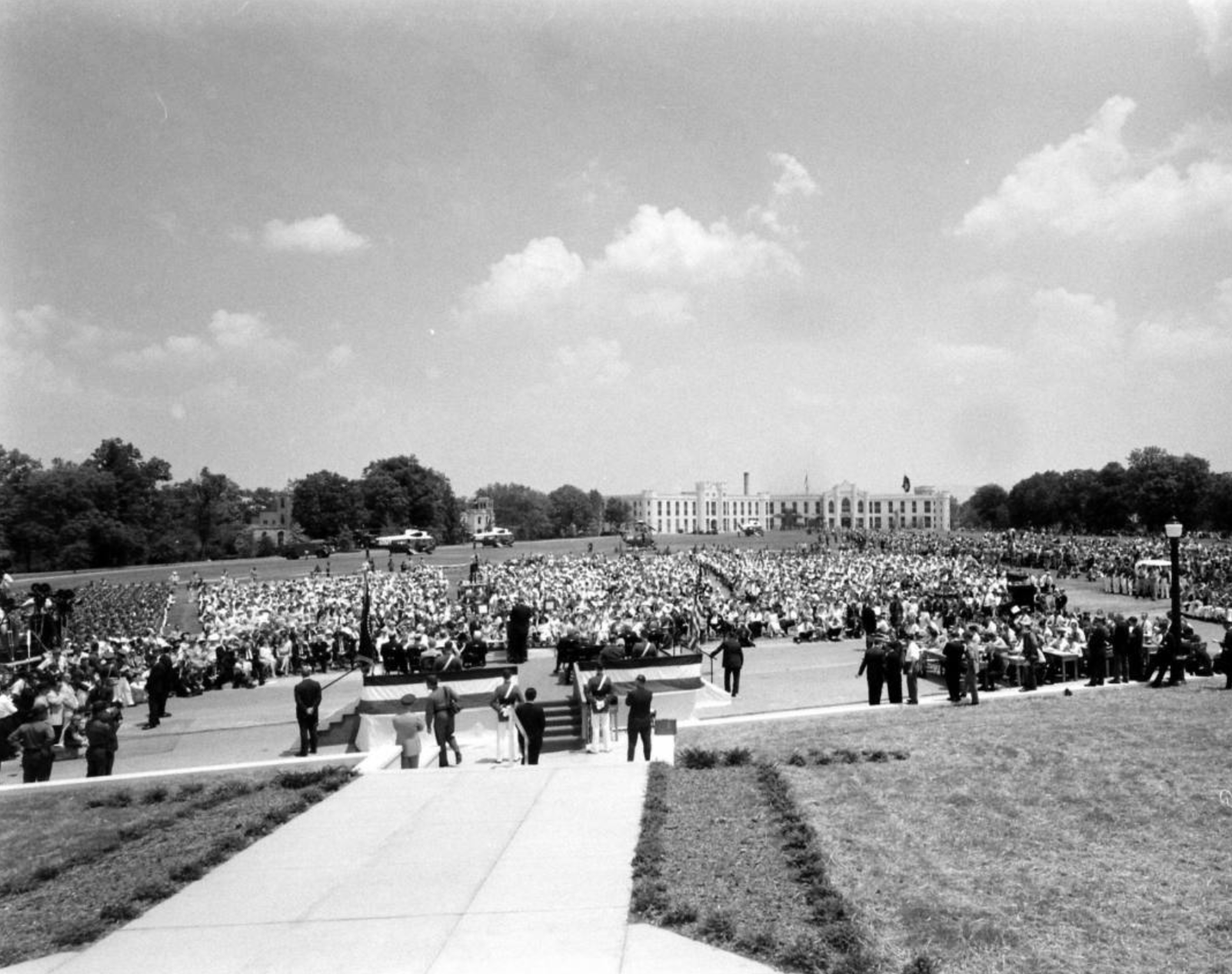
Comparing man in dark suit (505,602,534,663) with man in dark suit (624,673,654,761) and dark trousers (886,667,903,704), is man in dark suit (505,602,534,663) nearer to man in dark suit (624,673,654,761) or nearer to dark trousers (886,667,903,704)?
dark trousers (886,667,903,704)

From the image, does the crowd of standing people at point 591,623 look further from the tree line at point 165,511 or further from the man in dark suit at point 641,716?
the tree line at point 165,511

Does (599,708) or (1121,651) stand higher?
(1121,651)

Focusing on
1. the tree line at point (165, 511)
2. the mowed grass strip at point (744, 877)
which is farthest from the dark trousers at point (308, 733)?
the tree line at point (165, 511)

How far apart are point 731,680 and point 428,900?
1392 cm

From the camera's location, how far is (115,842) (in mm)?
9773

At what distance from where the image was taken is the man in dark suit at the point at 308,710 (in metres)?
14.5

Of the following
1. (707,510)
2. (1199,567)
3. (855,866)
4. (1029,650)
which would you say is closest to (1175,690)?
(1029,650)

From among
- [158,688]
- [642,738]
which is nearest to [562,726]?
[642,738]

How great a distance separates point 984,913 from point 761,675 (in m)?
16.1

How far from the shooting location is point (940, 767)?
11344 mm

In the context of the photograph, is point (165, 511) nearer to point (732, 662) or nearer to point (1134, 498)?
point (732, 662)

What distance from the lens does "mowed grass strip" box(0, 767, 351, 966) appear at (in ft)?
24.2

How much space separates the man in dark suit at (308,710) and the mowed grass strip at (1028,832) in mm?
6091

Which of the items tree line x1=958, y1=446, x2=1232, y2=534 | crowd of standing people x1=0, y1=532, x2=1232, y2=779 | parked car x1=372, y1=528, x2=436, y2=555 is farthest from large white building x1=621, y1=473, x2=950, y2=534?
crowd of standing people x1=0, y1=532, x2=1232, y2=779
